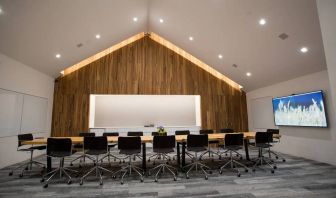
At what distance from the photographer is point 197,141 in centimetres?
387

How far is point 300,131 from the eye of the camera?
17.7 feet

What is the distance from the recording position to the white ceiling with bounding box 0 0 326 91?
12.6 ft

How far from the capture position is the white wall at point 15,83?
4547 mm

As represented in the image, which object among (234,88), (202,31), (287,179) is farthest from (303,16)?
(234,88)

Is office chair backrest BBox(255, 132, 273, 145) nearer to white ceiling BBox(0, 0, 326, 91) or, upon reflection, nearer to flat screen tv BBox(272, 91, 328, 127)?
flat screen tv BBox(272, 91, 328, 127)

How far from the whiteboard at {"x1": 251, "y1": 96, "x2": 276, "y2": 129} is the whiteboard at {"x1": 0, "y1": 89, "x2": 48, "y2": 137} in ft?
27.0

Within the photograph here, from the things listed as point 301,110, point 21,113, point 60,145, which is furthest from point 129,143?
point 301,110

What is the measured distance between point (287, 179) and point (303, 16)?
3.29 metres

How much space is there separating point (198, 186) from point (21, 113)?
17.9 feet

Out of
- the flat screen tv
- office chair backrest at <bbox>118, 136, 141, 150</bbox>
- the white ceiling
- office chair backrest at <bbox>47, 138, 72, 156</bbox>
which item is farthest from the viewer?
the flat screen tv

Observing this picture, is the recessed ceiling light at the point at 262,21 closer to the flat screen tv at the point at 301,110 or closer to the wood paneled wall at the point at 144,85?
the flat screen tv at the point at 301,110

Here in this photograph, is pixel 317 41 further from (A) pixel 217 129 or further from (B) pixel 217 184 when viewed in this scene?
(A) pixel 217 129

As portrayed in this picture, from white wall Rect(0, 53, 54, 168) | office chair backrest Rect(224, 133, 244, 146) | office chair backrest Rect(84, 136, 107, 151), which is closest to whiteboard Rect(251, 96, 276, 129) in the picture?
office chair backrest Rect(224, 133, 244, 146)

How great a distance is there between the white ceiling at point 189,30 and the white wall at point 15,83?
0.80 feet
